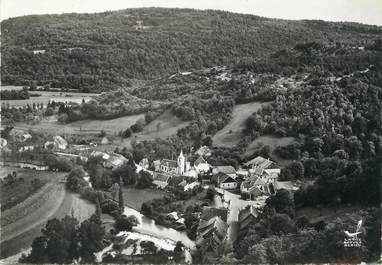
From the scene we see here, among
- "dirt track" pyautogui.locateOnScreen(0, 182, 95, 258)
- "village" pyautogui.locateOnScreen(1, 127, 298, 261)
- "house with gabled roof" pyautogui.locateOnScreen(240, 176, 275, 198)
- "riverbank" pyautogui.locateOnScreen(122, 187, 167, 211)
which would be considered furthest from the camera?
"house with gabled roof" pyautogui.locateOnScreen(240, 176, 275, 198)

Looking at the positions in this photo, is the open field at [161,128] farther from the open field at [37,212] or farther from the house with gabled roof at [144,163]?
the open field at [37,212]

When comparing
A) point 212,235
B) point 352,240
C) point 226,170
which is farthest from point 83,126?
point 352,240

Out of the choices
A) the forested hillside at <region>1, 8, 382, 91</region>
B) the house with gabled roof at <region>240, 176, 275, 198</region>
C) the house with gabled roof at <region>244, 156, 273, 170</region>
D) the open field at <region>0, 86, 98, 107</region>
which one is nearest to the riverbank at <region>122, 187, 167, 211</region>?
the house with gabled roof at <region>240, 176, 275, 198</region>

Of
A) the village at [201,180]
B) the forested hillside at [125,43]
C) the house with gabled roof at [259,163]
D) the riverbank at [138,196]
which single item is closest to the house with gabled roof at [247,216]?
the village at [201,180]

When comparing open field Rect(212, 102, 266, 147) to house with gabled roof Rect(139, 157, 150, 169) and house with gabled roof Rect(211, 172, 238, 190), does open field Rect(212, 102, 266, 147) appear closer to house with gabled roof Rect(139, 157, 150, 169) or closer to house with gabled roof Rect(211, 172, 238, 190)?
house with gabled roof Rect(211, 172, 238, 190)

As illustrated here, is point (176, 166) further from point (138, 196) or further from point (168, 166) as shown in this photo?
point (138, 196)

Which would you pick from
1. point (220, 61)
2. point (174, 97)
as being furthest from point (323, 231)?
point (220, 61)

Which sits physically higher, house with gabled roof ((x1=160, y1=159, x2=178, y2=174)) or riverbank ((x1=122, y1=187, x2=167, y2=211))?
house with gabled roof ((x1=160, y1=159, x2=178, y2=174))
